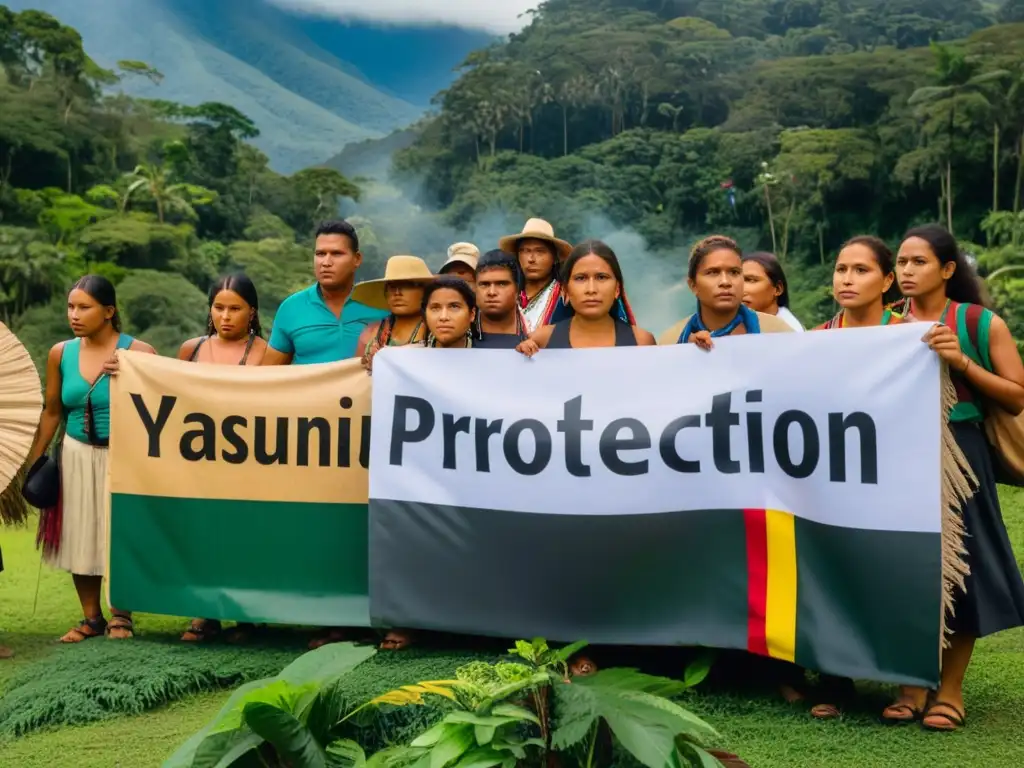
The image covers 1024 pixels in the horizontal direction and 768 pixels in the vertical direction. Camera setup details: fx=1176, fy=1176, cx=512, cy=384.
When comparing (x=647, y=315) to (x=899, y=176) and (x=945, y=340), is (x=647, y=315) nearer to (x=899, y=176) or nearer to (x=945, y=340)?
(x=899, y=176)

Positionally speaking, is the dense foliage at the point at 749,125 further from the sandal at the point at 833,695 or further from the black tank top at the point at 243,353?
the sandal at the point at 833,695

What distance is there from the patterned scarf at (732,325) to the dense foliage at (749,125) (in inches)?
761

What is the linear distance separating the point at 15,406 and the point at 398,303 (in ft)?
4.98

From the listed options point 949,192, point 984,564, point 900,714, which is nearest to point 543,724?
point 900,714

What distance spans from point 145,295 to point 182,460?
85.3 feet

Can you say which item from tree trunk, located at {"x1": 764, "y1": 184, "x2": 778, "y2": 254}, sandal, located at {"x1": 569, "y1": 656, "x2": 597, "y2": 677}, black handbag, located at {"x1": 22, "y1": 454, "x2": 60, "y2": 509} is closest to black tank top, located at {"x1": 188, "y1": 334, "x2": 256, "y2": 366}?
black handbag, located at {"x1": 22, "y1": 454, "x2": 60, "y2": 509}

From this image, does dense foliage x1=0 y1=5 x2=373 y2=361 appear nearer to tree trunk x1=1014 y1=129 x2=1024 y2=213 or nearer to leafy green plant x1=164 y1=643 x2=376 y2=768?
tree trunk x1=1014 y1=129 x2=1024 y2=213

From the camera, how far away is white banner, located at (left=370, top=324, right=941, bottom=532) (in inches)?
130

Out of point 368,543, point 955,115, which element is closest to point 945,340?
point 368,543

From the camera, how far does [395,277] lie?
13.8ft

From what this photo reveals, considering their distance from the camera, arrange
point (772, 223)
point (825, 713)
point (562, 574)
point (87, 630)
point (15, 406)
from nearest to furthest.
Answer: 1. point (825, 713)
2. point (562, 574)
3. point (15, 406)
4. point (87, 630)
5. point (772, 223)

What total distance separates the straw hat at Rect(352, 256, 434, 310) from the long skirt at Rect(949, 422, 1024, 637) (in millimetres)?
1887

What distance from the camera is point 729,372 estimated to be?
3574 mm

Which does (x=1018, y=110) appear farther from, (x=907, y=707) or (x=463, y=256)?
(x=907, y=707)
